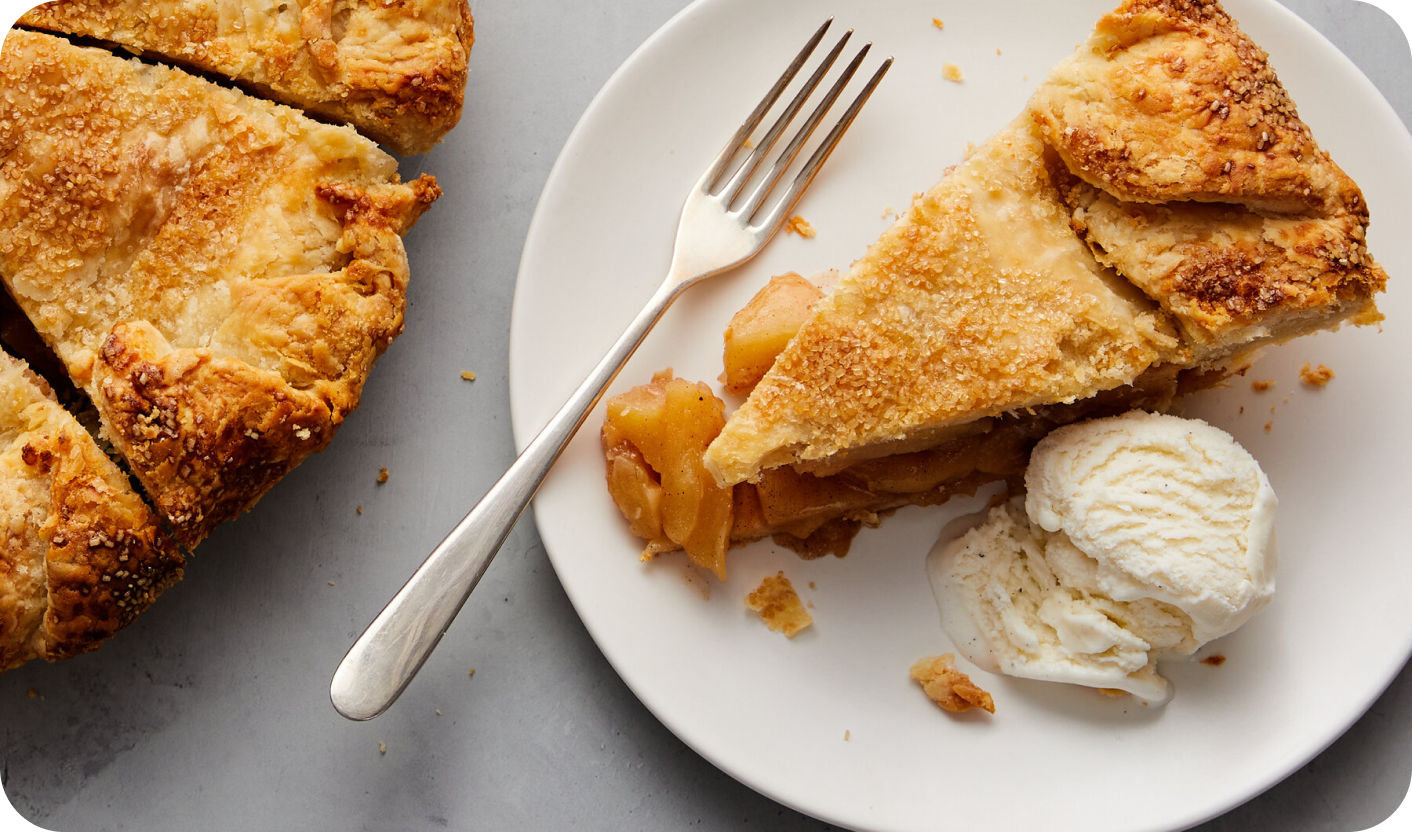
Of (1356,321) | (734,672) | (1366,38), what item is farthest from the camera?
(1366,38)

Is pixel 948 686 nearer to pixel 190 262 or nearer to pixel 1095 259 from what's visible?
pixel 1095 259

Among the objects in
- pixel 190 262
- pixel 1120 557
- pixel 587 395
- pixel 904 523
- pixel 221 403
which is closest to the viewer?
pixel 221 403

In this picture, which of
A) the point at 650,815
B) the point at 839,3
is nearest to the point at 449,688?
the point at 650,815

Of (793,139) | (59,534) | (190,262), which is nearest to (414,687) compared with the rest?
(59,534)

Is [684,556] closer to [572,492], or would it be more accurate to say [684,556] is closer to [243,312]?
[572,492]

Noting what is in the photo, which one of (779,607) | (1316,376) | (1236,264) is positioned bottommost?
(779,607)

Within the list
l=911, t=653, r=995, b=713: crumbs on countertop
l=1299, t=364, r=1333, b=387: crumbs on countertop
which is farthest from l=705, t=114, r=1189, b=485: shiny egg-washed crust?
l=911, t=653, r=995, b=713: crumbs on countertop
